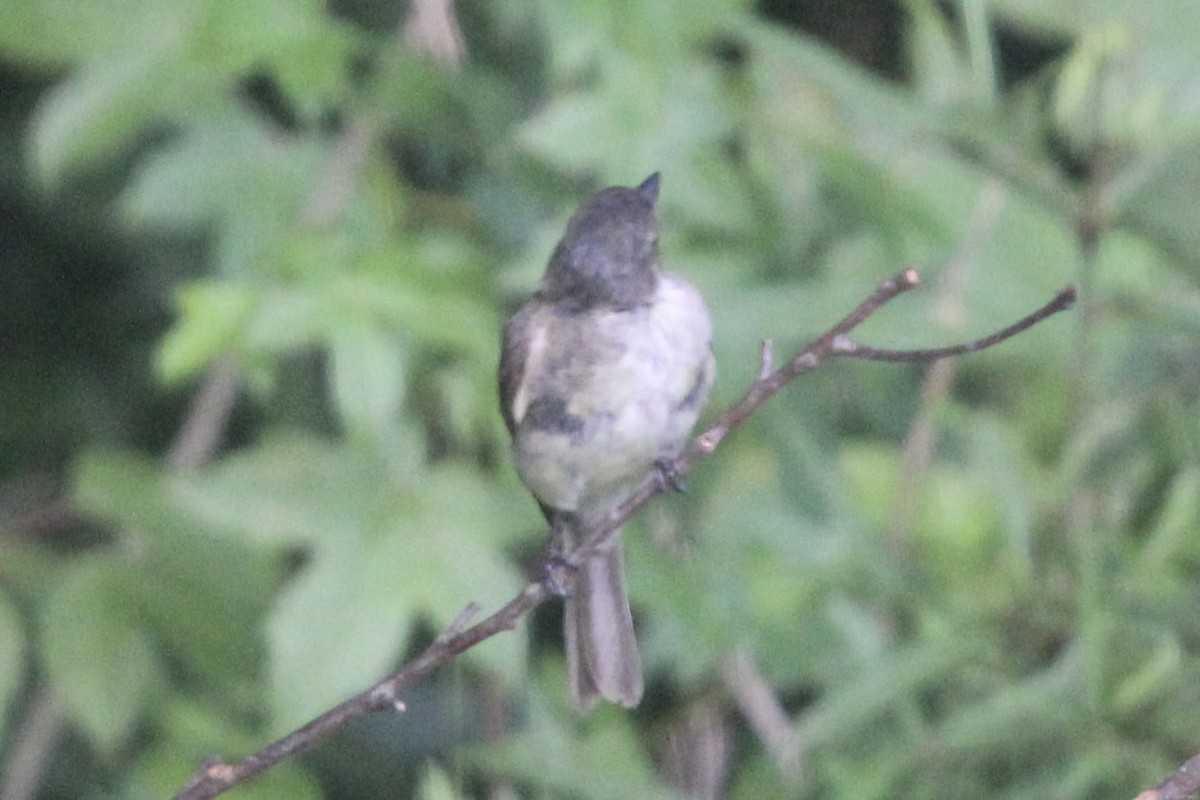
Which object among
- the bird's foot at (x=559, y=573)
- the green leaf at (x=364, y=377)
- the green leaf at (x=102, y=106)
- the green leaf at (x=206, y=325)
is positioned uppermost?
the green leaf at (x=102, y=106)

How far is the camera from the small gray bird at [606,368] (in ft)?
9.71

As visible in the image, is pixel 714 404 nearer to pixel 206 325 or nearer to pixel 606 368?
pixel 606 368

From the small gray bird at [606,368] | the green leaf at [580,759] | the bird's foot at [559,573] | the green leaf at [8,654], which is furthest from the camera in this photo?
the green leaf at [8,654]

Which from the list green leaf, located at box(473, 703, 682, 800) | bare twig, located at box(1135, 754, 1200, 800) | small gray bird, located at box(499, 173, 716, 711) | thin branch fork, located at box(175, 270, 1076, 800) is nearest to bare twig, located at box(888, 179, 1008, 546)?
green leaf, located at box(473, 703, 682, 800)

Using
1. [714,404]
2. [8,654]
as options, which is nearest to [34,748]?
[8,654]

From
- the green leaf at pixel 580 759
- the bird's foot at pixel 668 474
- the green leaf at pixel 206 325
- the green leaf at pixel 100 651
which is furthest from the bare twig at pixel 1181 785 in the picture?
the green leaf at pixel 100 651

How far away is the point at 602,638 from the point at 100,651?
1087mm

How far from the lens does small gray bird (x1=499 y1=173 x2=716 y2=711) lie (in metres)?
2.96

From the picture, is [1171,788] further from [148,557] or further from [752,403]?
[148,557]

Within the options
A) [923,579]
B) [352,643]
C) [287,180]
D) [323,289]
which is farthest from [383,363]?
[923,579]

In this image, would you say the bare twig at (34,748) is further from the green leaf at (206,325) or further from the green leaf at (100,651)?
the green leaf at (206,325)

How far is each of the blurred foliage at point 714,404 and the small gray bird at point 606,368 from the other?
288mm

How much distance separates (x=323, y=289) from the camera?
132 inches

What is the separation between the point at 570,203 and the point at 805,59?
2.44ft
